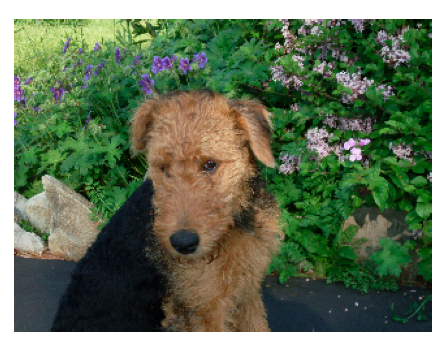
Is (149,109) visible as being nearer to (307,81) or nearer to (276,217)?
(276,217)

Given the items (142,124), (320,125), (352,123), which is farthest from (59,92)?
(352,123)

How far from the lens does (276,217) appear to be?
9.16 ft

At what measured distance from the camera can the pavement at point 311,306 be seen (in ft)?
11.4

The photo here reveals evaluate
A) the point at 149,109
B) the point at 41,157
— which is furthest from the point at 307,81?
the point at 41,157

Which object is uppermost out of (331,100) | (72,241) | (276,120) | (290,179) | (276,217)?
(331,100)

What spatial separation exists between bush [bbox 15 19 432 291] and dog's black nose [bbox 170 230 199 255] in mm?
1631

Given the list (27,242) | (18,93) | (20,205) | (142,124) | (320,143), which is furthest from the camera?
(18,93)

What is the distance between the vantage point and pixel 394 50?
354 centimetres

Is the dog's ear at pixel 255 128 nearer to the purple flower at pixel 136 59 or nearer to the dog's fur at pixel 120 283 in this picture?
the dog's fur at pixel 120 283

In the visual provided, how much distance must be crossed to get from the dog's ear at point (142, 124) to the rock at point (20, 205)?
10.2ft

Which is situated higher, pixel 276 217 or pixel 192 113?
pixel 192 113

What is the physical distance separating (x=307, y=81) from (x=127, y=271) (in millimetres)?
2381

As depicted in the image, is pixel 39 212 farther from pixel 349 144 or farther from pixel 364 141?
pixel 364 141

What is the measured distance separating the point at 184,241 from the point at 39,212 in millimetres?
3482
